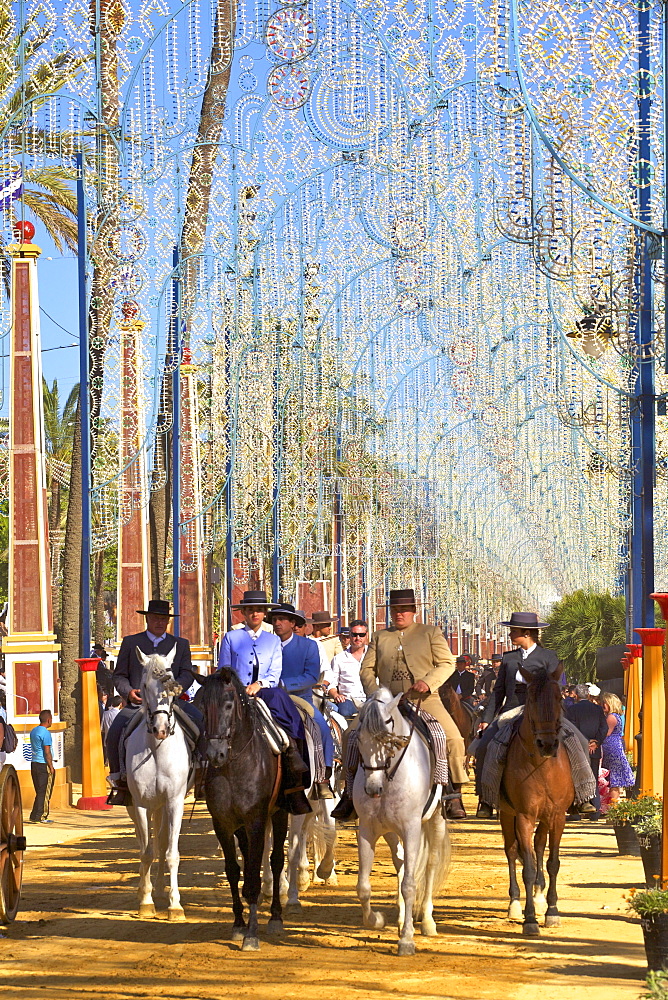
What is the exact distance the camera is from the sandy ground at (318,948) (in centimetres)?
1016

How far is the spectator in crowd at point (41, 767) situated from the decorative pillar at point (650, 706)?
30.3ft

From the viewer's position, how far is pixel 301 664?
46.8 feet

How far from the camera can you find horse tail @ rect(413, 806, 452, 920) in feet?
40.9

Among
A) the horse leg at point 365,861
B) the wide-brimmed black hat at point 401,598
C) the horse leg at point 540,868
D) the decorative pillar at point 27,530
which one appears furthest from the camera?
the decorative pillar at point 27,530

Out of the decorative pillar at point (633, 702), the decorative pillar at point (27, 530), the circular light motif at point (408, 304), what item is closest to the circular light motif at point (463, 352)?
the circular light motif at point (408, 304)

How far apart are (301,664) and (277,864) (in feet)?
6.46

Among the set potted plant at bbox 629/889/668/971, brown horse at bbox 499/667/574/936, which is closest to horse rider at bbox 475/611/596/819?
brown horse at bbox 499/667/574/936

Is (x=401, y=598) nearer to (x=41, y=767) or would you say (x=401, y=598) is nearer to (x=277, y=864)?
(x=277, y=864)

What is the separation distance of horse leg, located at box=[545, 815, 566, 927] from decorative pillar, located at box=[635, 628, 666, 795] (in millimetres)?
2791

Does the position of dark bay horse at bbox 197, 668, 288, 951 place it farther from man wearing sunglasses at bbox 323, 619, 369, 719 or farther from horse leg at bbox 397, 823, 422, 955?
man wearing sunglasses at bbox 323, 619, 369, 719

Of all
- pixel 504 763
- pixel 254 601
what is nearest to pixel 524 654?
pixel 504 763

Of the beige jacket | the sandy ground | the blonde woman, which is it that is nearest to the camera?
the sandy ground

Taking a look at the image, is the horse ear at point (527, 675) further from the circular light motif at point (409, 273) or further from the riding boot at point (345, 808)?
the circular light motif at point (409, 273)

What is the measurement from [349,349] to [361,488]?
896 cm
